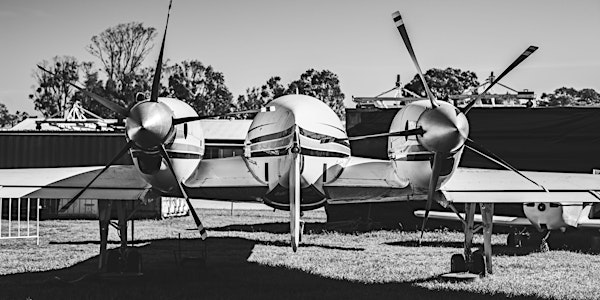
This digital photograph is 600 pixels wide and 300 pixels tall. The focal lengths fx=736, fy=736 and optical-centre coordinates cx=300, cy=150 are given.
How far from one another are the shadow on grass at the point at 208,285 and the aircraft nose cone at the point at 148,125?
2.63m

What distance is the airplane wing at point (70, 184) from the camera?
43.6ft

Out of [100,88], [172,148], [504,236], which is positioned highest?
[100,88]

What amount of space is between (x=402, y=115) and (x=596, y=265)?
8.49 meters

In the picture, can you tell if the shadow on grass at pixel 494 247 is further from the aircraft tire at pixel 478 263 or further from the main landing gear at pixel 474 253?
the aircraft tire at pixel 478 263

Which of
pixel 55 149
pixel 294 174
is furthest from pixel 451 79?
pixel 294 174

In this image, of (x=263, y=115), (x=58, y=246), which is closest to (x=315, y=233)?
(x=58, y=246)

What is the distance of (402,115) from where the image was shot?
13055 mm

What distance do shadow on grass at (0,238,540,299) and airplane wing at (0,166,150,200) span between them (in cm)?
167

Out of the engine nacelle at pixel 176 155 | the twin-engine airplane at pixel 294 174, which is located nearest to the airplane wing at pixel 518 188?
the twin-engine airplane at pixel 294 174

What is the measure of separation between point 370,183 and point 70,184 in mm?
5673

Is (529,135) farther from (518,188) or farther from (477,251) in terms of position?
(518,188)

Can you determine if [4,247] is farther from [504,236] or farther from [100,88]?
[100,88]

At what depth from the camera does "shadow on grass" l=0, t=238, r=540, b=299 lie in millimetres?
12508

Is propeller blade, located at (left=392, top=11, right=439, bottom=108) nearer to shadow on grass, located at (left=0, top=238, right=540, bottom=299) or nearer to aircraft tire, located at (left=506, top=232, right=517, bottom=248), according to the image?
shadow on grass, located at (left=0, top=238, right=540, bottom=299)
